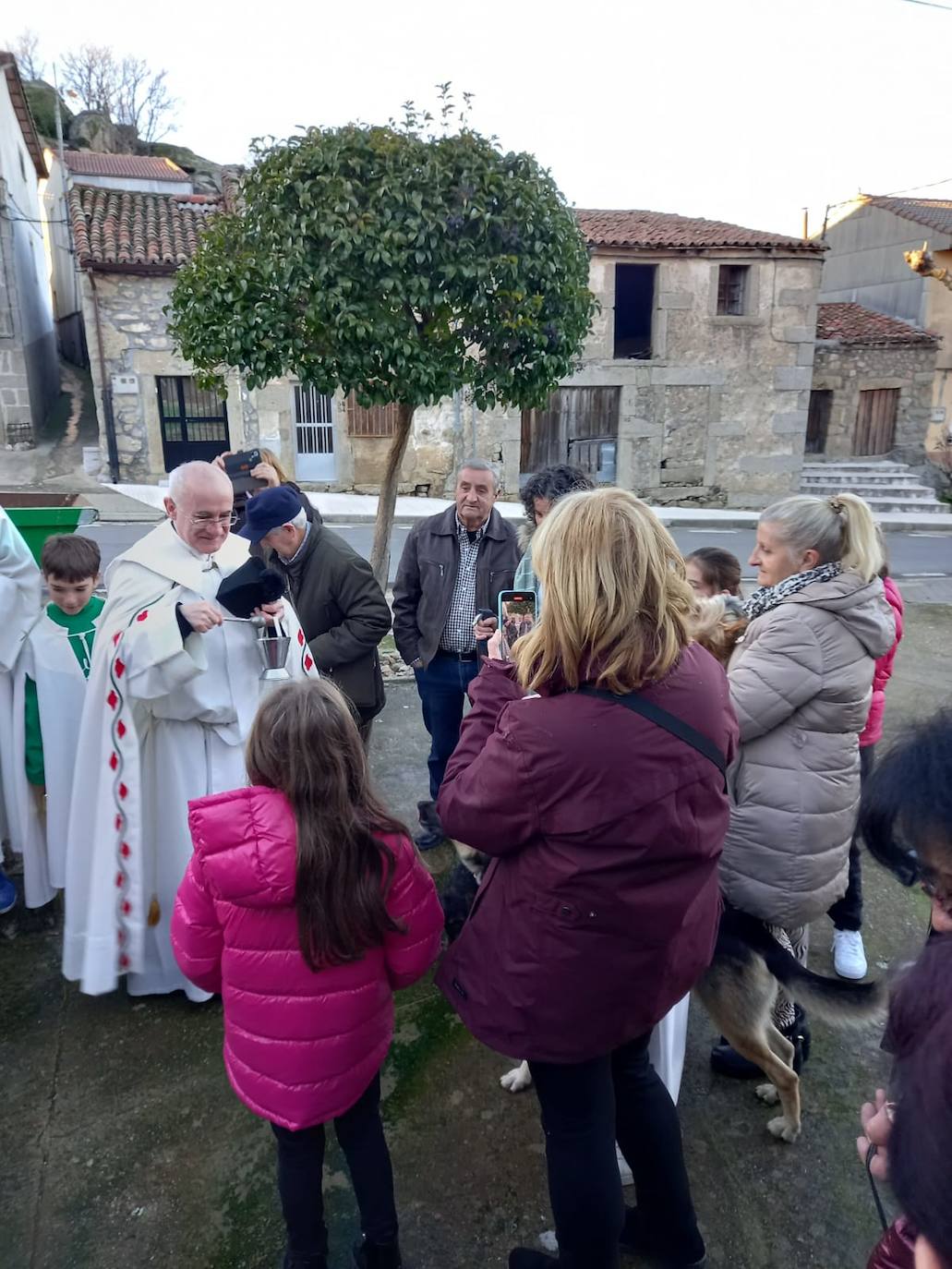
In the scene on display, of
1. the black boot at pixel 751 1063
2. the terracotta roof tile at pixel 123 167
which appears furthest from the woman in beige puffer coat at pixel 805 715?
the terracotta roof tile at pixel 123 167

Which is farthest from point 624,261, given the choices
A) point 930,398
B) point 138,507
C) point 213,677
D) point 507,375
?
point 213,677

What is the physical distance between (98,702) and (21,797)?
925 mm

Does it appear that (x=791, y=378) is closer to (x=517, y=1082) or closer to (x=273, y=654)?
(x=273, y=654)

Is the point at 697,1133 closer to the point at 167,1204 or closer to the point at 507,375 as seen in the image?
the point at 167,1204

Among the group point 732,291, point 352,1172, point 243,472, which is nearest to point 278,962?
point 352,1172

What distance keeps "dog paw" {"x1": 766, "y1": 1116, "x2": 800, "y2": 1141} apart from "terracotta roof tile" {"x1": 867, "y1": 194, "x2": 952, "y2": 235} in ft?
75.0

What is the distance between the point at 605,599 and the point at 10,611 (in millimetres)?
2640

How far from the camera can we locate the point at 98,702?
277 cm

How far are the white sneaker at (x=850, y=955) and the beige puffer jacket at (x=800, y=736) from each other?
2.83ft

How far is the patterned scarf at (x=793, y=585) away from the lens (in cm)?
242

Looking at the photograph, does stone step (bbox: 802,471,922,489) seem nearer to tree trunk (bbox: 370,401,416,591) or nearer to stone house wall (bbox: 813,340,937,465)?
stone house wall (bbox: 813,340,937,465)

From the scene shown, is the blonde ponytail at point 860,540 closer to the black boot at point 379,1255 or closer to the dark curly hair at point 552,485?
the dark curly hair at point 552,485

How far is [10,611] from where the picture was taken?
322 centimetres

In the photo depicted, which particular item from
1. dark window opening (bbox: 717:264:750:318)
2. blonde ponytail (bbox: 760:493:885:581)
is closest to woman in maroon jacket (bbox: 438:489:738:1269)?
blonde ponytail (bbox: 760:493:885:581)
